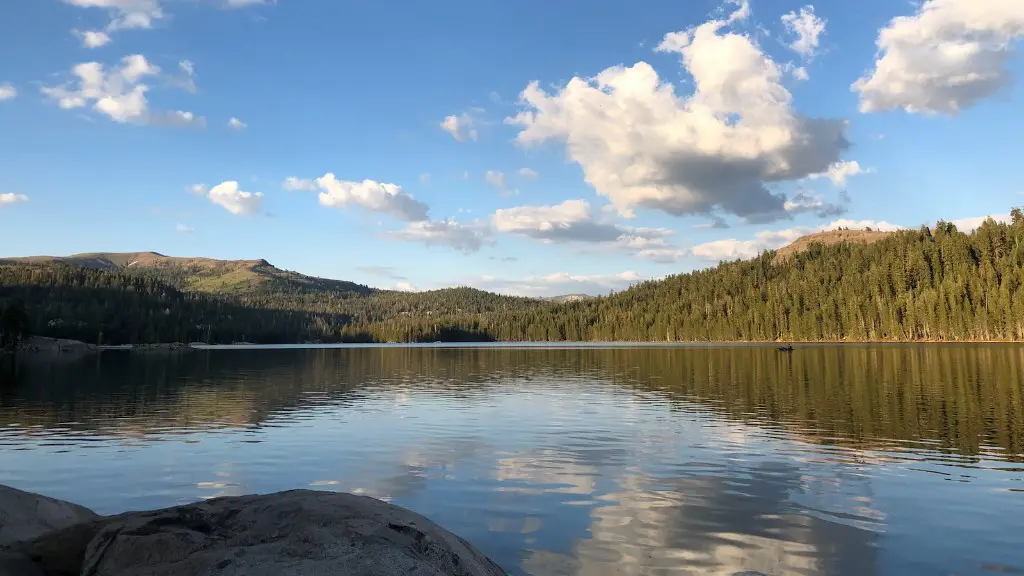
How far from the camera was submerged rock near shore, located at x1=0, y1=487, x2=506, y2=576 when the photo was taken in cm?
775

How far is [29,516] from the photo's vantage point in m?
11.4

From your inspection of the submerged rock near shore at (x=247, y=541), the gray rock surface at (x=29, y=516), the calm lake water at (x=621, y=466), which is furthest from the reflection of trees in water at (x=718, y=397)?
the submerged rock near shore at (x=247, y=541)

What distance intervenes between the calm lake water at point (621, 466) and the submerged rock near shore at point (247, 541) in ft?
20.9

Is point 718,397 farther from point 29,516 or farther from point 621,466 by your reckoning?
point 29,516

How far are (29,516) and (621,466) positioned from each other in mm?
20613

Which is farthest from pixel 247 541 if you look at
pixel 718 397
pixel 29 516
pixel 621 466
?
pixel 718 397

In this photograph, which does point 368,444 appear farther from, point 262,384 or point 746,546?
point 262,384

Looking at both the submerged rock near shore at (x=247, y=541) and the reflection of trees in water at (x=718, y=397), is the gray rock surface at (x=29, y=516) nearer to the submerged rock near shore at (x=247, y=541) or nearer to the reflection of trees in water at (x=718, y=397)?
the submerged rock near shore at (x=247, y=541)

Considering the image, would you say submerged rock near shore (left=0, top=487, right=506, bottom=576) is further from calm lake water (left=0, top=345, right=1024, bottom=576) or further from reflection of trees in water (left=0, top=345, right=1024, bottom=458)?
reflection of trees in water (left=0, top=345, right=1024, bottom=458)

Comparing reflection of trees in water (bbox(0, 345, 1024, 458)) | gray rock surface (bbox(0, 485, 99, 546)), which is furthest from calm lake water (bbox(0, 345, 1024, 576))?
gray rock surface (bbox(0, 485, 99, 546))

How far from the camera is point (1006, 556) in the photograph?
14.9 metres

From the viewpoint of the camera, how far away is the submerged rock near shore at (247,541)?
7.75 metres

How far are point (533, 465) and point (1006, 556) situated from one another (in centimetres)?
1646

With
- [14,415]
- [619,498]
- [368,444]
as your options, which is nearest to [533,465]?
[619,498]
